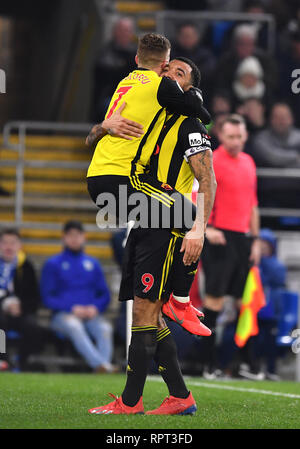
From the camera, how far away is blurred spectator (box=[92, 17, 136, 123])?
14211 millimetres

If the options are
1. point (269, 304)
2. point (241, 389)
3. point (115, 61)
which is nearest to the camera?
point (241, 389)

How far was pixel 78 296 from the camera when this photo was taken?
37.3 feet

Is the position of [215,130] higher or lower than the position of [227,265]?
higher

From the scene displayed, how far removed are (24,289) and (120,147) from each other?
18.8 feet

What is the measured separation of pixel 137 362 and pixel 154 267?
517 mm

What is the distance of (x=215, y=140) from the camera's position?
1206 cm

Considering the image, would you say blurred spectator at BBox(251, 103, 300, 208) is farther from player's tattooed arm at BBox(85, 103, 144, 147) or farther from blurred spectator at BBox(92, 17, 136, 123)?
player's tattooed arm at BBox(85, 103, 144, 147)

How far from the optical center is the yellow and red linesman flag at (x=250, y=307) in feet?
32.4

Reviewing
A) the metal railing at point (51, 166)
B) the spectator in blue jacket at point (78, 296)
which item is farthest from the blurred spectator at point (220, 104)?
the spectator in blue jacket at point (78, 296)

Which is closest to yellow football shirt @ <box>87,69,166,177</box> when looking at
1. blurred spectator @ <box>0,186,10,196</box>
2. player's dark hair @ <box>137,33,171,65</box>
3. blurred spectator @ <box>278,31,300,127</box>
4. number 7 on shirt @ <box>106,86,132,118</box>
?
number 7 on shirt @ <box>106,86,132,118</box>

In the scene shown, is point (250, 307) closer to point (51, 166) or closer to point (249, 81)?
point (249, 81)

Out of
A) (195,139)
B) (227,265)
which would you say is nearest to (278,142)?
(227,265)
